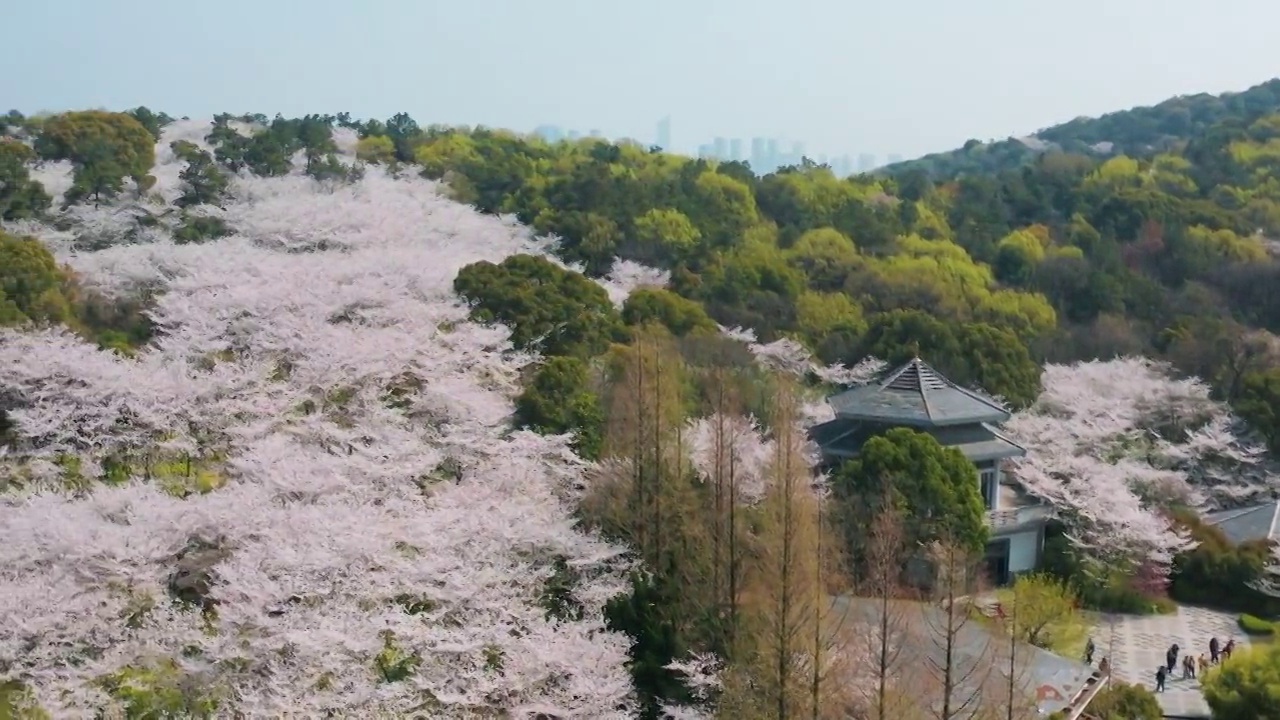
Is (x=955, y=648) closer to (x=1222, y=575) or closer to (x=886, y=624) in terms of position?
(x=886, y=624)

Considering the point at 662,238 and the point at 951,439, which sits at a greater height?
the point at 662,238

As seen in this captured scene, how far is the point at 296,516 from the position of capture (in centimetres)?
1362

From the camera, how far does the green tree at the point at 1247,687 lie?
13047 mm

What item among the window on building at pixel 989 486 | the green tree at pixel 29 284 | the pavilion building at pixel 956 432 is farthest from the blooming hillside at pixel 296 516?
the window on building at pixel 989 486

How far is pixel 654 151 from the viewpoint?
177 ft

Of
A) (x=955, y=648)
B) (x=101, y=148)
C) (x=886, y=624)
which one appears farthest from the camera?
(x=101, y=148)

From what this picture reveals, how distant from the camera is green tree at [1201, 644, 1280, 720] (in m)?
13.0

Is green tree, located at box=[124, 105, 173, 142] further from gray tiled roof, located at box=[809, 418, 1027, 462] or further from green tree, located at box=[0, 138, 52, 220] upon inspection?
gray tiled roof, located at box=[809, 418, 1027, 462]

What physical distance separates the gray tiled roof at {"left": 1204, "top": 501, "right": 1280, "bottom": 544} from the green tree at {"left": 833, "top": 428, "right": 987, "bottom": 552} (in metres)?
5.37

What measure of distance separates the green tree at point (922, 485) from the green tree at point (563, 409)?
3809mm

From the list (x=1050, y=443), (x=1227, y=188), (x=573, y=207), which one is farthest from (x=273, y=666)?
(x=1227, y=188)

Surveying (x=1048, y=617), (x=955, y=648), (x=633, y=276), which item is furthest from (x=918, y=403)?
(x=633, y=276)

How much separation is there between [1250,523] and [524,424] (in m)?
12.2

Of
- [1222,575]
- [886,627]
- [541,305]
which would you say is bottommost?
[1222,575]
